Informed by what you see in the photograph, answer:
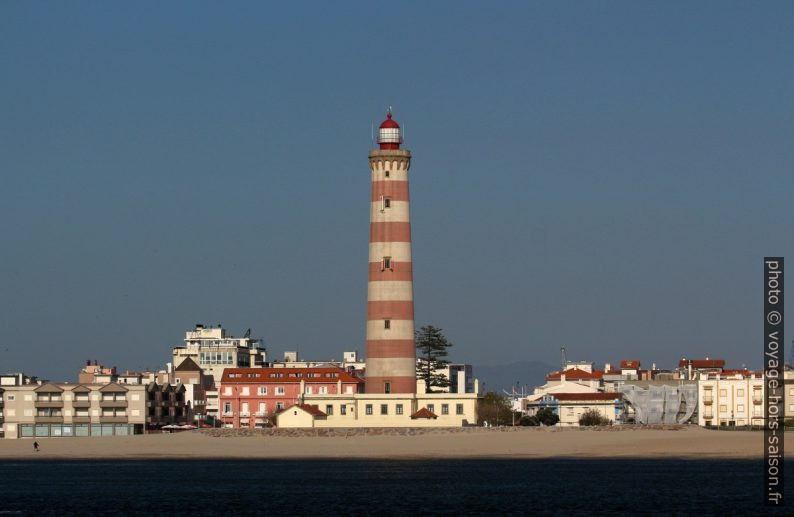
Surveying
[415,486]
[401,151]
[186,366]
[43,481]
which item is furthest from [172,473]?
[186,366]

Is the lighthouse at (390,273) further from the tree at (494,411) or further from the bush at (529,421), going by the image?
the bush at (529,421)

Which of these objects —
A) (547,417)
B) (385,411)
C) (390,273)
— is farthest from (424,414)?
(547,417)

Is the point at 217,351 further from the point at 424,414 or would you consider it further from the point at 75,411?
the point at 424,414

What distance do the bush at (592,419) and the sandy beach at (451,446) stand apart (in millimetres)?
16862

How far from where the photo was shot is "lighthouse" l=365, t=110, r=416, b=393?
3807 inches

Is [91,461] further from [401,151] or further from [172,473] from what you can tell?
[401,151]

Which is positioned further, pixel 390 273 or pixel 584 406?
pixel 584 406

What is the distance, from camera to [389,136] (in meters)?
99.1

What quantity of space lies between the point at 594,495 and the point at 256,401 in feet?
246

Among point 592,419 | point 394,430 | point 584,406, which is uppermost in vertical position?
point 584,406

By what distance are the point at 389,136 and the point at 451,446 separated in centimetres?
1908

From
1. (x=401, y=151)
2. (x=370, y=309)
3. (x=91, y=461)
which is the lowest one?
(x=91, y=461)

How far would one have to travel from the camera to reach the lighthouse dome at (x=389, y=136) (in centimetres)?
9906

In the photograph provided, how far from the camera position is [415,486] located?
69062 mm
